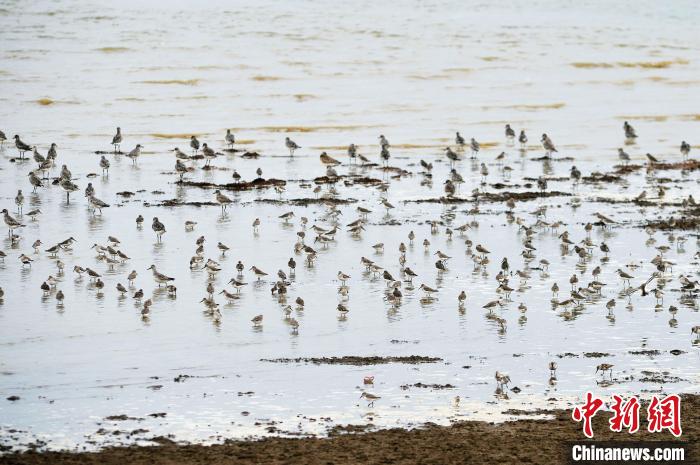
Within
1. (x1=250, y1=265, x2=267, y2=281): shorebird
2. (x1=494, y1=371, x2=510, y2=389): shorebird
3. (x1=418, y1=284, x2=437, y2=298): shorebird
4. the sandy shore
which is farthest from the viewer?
(x1=250, y1=265, x2=267, y2=281): shorebird

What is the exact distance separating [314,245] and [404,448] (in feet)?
37.2

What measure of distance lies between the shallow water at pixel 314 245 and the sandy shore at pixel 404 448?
1.51 ft

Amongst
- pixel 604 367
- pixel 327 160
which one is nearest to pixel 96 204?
pixel 327 160

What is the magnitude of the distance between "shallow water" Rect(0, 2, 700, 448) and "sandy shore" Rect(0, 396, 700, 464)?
460mm

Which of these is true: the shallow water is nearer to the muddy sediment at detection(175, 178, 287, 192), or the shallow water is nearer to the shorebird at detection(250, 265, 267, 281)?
the shorebird at detection(250, 265, 267, 281)

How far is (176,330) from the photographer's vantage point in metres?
17.1

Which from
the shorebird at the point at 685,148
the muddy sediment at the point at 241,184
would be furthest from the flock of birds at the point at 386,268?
the shorebird at the point at 685,148

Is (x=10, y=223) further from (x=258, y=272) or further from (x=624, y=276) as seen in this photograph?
(x=624, y=276)

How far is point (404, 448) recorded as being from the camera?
39.8ft

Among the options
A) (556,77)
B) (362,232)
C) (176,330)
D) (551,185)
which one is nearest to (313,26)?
(556,77)

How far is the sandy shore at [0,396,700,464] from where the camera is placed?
11672 mm

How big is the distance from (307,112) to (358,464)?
34.6 metres

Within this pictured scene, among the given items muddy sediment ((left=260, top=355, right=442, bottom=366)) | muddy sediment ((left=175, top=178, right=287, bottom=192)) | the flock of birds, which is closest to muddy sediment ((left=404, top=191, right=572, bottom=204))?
the flock of birds

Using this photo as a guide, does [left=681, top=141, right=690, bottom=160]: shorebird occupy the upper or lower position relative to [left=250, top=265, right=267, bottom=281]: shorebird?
upper
